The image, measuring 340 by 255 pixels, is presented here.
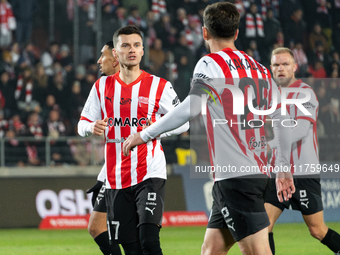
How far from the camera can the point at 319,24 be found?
1611 centimetres

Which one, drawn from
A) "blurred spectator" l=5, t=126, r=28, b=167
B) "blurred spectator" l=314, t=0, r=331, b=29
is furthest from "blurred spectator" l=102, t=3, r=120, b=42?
"blurred spectator" l=314, t=0, r=331, b=29

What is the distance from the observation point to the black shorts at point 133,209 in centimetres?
446

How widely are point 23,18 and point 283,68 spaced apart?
34.8ft

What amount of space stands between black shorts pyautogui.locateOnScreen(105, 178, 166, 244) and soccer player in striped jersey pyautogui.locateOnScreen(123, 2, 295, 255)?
1.07 m

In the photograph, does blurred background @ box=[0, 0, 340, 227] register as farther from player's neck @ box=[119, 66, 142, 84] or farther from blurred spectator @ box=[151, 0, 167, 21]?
player's neck @ box=[119, 66, 142, 84]

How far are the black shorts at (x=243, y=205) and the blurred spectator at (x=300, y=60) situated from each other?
11.9m

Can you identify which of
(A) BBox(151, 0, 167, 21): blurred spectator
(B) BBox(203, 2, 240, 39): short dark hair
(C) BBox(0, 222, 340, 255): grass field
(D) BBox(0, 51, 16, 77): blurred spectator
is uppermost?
(A) BBox(151, 0, 167, 21): blurred spectator

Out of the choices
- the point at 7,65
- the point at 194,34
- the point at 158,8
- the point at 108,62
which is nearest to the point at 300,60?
the point at 194,34

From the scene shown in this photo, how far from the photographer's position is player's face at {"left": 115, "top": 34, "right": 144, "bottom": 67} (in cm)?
477

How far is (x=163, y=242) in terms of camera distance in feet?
29.2

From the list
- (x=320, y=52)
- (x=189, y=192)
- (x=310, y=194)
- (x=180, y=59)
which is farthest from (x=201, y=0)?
(x=310, y=194)

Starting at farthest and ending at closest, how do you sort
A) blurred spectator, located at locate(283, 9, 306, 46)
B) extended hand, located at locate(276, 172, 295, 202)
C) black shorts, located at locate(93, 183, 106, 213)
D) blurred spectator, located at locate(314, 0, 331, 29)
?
blurred spectator, located at locate(314, 0, 331, 29) → blurred spectator, located at locate(283, 9, 306, 46) → black shorts, located at locate(93, 183, 106, 213) → extended hand, located at locate(276, 172, 295, 202)

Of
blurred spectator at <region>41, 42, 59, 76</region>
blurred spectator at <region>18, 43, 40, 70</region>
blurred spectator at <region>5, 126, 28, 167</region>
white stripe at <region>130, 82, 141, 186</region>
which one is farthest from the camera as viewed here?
blurred spectator at <region>41, 42, 59, 76</region>

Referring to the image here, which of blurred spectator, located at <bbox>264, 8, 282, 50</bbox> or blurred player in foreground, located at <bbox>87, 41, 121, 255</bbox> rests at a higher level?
blurred spectator, located at <bbox>264, 8, 282, 50</bbox>
